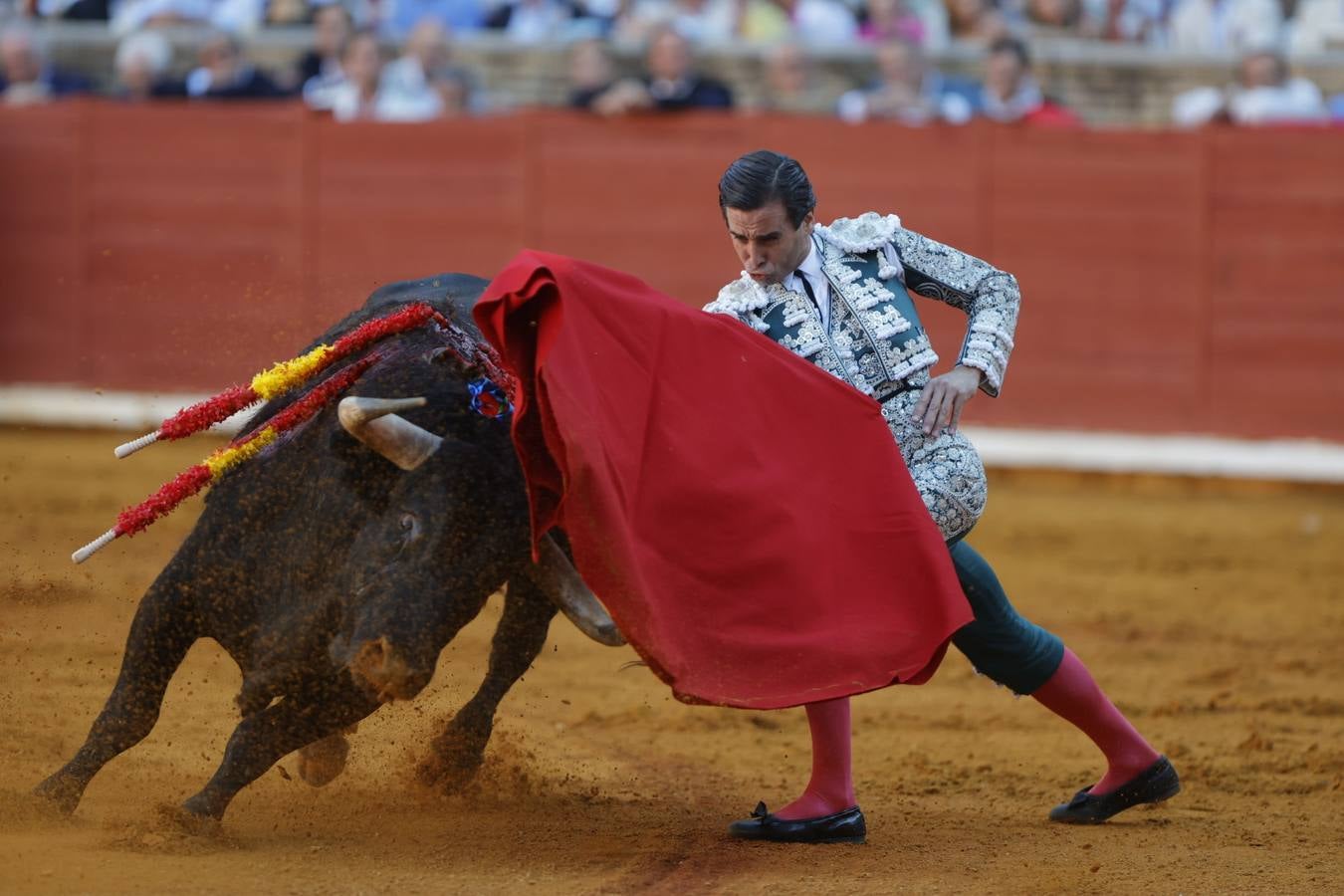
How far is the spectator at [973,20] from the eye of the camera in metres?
8.22

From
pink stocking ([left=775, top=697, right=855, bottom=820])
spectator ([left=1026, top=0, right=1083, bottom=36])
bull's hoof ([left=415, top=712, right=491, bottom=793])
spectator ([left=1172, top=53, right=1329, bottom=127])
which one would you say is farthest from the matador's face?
spectator ([left=1026, top=0, right=1083, bottom=36])

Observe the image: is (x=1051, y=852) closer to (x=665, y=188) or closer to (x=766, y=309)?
(x=766, y=309)

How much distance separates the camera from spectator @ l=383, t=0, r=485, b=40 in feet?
29.3

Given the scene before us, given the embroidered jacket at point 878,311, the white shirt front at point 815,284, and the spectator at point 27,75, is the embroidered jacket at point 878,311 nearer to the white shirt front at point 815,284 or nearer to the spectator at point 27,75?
the white shirt front at point 815,284

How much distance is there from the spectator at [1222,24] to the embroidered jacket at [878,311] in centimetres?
554

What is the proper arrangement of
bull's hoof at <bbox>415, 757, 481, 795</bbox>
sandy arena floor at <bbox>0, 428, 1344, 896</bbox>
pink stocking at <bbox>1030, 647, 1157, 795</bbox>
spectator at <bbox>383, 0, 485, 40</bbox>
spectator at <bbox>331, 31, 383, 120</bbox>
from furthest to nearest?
spectator at <bbox>383, 0, 485, 40</bbox>
spectator at <bbox>331, 31, 383, 120</bbox>
bull's hoof at <bbox>415, 757, 481, 795</bbox>
pink stocking at <bbox>1030, 647, 1157, 795</bbox>
sandy arena floor at <bbox>0, 428, 1344, 896</bbox>

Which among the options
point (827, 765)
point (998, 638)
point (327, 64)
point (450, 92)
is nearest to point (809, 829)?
point (827, 765)

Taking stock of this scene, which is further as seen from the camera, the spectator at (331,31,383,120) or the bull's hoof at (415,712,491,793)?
the spectator at (331,31,383,120)

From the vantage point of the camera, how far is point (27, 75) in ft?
29.8

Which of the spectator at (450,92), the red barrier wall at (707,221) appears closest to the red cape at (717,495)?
the red barrier wall at (707,221)

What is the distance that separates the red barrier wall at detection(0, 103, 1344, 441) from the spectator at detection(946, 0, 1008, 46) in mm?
527

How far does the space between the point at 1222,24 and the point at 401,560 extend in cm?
639

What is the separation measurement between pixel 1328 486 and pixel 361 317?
5.26m

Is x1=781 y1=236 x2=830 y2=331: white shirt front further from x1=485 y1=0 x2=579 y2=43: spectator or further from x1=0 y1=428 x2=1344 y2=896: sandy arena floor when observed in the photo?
x1=485 y1=0 x2=579 y2=43: spectator
